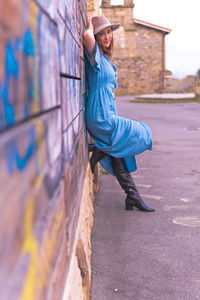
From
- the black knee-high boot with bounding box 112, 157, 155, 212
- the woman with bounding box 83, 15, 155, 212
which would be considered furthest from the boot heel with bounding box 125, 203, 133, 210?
the woman with bounding box 83, 15, 155, 212

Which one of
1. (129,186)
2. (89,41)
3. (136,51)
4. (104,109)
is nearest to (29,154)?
(89,41)

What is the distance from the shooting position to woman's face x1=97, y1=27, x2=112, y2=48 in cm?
324

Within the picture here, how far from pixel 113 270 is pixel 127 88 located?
2185 cm

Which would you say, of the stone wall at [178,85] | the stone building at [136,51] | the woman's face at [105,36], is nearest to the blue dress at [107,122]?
the woman's face at [105,36]

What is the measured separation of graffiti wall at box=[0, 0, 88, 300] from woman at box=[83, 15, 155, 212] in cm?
203

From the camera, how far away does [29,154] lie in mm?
796

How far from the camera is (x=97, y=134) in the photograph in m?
3.34

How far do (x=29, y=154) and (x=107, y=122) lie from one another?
249 centimetres

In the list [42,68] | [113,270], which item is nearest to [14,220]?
[42,68]

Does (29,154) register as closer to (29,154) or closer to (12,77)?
(29,154)

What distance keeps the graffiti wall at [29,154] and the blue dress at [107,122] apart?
80.2 inches

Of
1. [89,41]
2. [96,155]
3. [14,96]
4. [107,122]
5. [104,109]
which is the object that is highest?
[89,41]

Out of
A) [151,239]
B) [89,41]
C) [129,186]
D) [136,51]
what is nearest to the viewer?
[89,41]

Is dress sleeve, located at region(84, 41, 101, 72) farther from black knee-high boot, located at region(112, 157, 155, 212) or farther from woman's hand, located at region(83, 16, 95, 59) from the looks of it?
black knee-high boot, located at region(112, 157, 155, 212)
